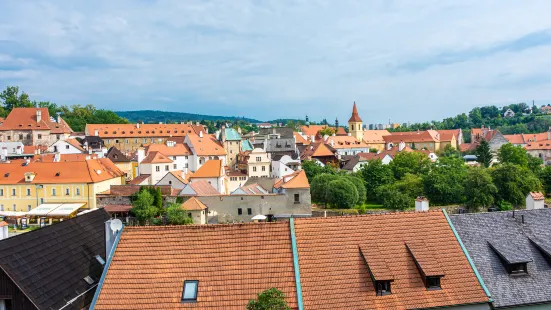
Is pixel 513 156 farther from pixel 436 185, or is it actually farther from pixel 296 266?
pixel 296 266

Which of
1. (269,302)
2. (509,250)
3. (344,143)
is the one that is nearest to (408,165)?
(344,143)

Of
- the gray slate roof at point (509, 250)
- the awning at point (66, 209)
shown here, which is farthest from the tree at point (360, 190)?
the gray slate roof at point (509, 250)

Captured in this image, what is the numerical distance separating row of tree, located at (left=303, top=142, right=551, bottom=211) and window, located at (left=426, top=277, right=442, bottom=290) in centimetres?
3543

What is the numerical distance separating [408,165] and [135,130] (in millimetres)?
52855

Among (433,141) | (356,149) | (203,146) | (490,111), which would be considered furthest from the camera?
(490,111)

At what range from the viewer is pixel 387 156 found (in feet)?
243

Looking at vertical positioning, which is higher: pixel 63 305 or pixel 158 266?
pixel 158 266

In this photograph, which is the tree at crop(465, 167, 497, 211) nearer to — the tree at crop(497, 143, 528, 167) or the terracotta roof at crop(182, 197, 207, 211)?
the tree at crop(497, 143, 528, 167)

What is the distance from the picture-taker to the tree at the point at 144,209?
4047 cm

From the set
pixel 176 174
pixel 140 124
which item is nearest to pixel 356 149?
pixel 140 124

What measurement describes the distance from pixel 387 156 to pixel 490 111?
12478 cm

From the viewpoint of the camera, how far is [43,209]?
41562 mm

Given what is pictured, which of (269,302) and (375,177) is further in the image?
(375,177)

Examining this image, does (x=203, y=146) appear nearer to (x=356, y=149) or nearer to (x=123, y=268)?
(x=356, y=149)
